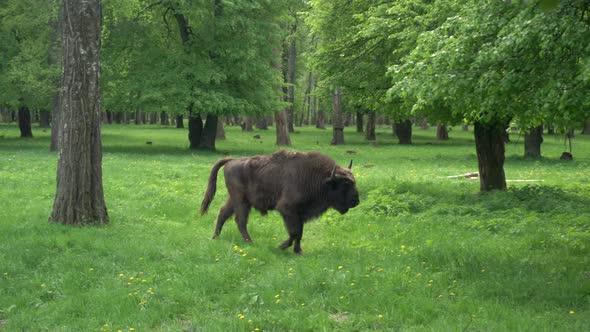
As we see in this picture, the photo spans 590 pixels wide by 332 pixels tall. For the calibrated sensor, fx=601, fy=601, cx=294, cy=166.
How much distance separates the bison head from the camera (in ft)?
32.0

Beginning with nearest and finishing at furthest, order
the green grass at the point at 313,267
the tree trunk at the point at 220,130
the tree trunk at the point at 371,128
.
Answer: the green grass at the point at 313,267
the tree trunk at the point at 220,130
the tree trunk at the point at 371,128

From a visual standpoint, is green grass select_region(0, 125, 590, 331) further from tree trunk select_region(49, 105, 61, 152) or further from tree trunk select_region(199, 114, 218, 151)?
tree trunk select_region(199, 114, 218, 151)

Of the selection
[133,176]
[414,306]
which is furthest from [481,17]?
[133,176]

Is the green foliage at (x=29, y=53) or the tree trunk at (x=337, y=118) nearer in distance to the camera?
the green foliage at (x=29, y=53)

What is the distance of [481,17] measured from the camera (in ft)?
27.9

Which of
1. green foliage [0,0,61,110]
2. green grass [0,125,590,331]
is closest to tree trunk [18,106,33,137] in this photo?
green foliage [0,0,61,110]

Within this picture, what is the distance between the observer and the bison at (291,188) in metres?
9.78

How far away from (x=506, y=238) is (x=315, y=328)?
5359mm

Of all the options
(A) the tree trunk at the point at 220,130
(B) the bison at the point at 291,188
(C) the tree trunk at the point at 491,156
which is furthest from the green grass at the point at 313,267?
(A) the tree trunk at the point at 220,130

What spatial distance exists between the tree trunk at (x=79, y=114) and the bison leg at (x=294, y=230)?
12.4 feet

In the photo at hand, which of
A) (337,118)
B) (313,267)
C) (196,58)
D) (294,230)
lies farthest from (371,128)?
(313,267)

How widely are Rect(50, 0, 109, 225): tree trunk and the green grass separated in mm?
623

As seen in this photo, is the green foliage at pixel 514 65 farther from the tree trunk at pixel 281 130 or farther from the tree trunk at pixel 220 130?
the tree trunk at pixel 220 130

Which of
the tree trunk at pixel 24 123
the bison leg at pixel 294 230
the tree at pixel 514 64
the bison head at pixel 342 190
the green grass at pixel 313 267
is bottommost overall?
the green grass at pixel 313 267
